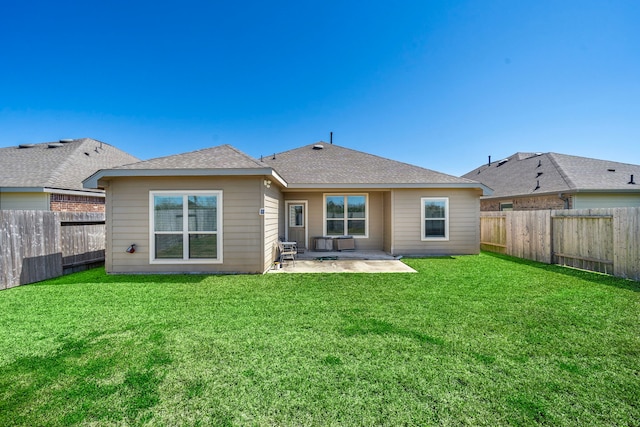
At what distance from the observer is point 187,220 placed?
6.89 m

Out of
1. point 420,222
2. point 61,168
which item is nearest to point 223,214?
point 420,222

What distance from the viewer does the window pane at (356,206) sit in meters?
10.9

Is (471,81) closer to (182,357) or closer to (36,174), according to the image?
(182,357)

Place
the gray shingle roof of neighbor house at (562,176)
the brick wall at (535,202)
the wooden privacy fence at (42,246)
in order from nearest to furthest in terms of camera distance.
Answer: the wooden privacy fence at (42,246) < the gray shingle roof of neighbor house at (562,176) < the brick wall at (535,202)

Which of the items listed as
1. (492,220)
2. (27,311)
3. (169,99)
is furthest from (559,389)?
(169,99)

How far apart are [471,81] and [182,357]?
49.2 feet

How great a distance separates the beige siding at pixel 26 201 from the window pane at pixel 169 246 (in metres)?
6.01

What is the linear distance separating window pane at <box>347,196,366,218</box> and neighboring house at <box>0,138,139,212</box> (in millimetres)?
10432

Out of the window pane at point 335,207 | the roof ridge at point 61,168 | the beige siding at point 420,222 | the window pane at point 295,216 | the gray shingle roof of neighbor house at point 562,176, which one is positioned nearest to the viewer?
the roof ridge at point 61,168

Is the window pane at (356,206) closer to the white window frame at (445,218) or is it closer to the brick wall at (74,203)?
the white window frame at (445,218)

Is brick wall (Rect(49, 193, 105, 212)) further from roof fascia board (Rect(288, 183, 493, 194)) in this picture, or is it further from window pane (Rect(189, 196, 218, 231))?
roof fascia board (Rect(288, 183, 493, 194))

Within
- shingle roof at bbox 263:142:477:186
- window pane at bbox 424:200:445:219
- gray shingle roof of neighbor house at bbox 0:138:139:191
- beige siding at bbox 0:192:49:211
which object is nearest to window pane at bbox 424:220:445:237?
window pane at bbox 424:200:445:219

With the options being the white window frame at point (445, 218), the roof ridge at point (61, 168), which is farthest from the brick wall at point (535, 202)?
the roof ridge at point (61, 168)

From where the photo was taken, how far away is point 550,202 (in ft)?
39.4
